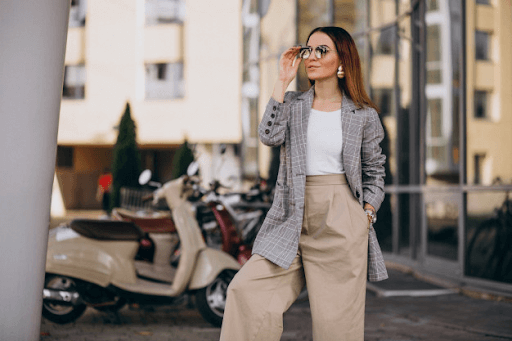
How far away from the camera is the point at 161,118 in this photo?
24.0m

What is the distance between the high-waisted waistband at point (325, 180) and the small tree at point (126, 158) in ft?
50.2

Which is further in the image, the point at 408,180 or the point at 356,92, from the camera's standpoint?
the point at 408,180

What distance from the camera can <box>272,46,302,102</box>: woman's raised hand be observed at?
2.75 metres

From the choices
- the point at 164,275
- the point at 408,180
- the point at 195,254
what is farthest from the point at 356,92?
the point at 408,180

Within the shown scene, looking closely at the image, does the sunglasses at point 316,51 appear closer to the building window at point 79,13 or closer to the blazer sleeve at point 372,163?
the blazer sleeve at point 372,163

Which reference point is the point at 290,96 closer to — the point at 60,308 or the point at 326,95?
the point at 326,95

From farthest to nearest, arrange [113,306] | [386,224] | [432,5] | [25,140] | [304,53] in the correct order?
[386,224] < [432,5] < [113,306] < [25,140] < [304,53]

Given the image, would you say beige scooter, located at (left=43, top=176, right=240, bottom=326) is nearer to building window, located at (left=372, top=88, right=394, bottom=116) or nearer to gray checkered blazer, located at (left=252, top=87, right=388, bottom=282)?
gray checkered blazer, located at (left=252, top=87, right=388, bottom=282)

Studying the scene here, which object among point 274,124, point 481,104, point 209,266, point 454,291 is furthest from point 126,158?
point 274,124

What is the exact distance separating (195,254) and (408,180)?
17.9 ft

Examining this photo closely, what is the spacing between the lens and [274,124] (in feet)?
9.00

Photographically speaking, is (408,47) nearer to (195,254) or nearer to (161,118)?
(195,254)

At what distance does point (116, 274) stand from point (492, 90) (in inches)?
184

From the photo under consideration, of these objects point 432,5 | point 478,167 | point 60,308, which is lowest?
point 60,308
